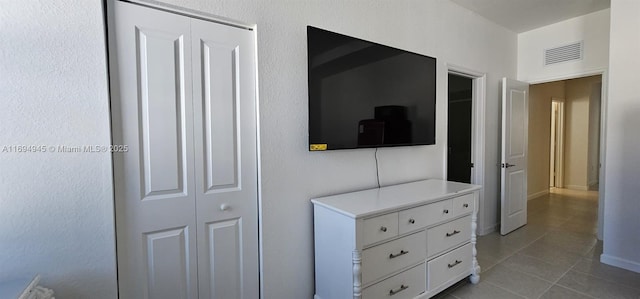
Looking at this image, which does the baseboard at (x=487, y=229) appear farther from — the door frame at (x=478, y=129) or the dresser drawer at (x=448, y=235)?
the dresser drawer at (x=448, y=235)

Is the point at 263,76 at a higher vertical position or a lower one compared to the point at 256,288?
higher

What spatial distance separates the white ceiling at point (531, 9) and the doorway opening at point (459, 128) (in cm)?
85

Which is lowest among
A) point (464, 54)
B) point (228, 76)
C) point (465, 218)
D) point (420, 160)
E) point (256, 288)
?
point (256, 288)

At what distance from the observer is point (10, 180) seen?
1.19m

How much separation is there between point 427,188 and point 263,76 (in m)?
1.58

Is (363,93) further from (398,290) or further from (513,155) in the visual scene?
(513,155)

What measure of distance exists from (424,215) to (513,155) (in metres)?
2.37

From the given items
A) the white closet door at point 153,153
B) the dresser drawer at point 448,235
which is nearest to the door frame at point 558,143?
the dresser drawer at point 448,235

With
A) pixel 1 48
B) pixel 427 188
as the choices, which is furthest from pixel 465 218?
pixel 1 48

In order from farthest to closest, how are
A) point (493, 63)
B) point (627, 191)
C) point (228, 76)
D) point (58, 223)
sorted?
1. point (493, 63)
2. point (627, 191)
3. point (228, 76)
4. point (58, 223)

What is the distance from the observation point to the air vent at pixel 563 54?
3.35 meters

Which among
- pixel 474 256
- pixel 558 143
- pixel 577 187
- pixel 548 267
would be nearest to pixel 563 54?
pixel 548 267

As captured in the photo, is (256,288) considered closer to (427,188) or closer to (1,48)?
(427,188)

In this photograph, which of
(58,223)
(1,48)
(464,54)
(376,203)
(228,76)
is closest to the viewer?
(1,48)
